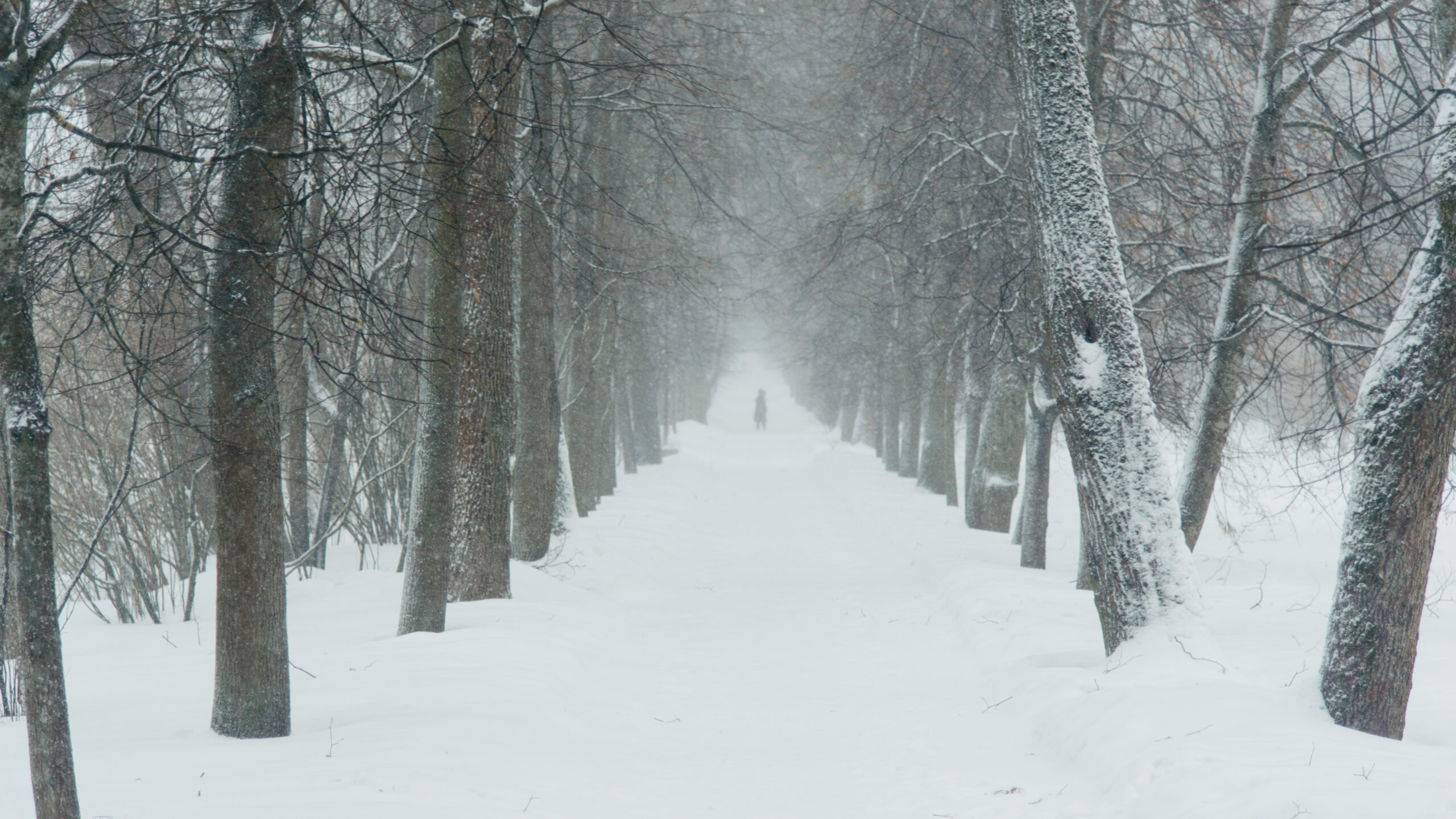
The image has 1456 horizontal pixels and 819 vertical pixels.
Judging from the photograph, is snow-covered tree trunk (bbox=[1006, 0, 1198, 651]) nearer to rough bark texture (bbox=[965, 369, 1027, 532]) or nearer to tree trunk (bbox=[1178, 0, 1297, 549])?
tree trunk (bbox=[1178, 0, 1297, 549])

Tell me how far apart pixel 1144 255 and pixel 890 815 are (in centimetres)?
851

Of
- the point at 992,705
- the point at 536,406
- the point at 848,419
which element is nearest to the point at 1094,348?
the point at 992,705

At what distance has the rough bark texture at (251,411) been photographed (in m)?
4.49

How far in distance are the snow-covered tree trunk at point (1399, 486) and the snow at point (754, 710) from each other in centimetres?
29

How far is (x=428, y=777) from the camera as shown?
14.2 ft

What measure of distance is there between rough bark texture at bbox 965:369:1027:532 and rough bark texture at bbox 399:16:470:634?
9136 mm

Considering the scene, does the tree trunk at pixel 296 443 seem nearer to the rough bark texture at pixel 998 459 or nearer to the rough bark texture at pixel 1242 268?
the rough bark texture at pixel 1242 268

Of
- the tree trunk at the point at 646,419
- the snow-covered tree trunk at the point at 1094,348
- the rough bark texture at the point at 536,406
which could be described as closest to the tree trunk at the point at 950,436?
the tree trunk at the point at 646,419

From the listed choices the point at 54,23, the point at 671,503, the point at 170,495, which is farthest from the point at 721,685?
the point at 671,503

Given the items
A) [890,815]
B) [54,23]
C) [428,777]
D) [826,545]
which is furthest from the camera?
[826,545]

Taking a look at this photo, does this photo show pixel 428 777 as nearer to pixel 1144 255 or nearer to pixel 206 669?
pixel 206 669

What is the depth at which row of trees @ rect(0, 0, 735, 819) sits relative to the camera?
11.9ft

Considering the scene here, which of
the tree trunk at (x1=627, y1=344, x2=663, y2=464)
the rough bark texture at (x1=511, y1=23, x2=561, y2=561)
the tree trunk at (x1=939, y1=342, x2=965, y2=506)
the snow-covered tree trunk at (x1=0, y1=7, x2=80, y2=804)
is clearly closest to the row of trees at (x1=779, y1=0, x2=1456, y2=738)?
the tree trunk at (x1=939, y1=342, x2=965, y2=506)

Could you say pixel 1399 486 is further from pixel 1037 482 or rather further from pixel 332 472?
pixel 332 472
